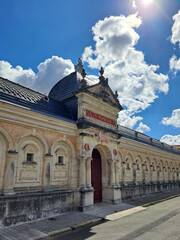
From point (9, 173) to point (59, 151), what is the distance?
354 centimetres

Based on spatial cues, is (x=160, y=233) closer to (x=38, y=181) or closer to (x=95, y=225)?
(x=95, y=225)

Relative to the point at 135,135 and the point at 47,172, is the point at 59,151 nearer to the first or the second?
the point at 47,172

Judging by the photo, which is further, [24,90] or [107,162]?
[107,162]

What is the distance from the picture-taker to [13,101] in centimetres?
966

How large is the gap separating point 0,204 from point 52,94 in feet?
36.5

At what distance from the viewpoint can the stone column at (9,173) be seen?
28.2 ft

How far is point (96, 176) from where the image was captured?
48.5 ft

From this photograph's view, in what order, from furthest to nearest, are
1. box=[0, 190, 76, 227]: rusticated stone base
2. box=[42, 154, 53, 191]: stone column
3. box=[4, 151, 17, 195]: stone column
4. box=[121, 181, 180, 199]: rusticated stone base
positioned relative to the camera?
box=[121, 181, 180, 199]: rusticated stone base
box=[42, 154, 53, 191]: stone column
box=[4, 151, 17, 195]: stone column
box=[0, 190, 76, 227]: rusticated stone base

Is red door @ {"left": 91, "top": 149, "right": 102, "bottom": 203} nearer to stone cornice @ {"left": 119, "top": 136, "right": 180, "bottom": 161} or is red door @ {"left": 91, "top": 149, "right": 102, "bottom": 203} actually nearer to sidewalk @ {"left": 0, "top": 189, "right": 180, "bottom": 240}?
sidewalk @ {"left": 0, "top": 189, "right": 180, "bottom": 240}

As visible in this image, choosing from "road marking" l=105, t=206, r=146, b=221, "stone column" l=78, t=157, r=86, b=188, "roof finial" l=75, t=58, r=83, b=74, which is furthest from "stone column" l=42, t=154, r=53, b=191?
"roof finial" l=75, t=58, r=83, b=74

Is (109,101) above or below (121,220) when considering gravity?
above

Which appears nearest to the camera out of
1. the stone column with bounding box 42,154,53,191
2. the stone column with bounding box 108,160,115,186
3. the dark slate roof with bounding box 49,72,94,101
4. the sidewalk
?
the sidewalk

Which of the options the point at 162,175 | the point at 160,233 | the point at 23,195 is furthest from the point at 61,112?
the point at 162,175

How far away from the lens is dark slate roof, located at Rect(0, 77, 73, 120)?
9.87m
